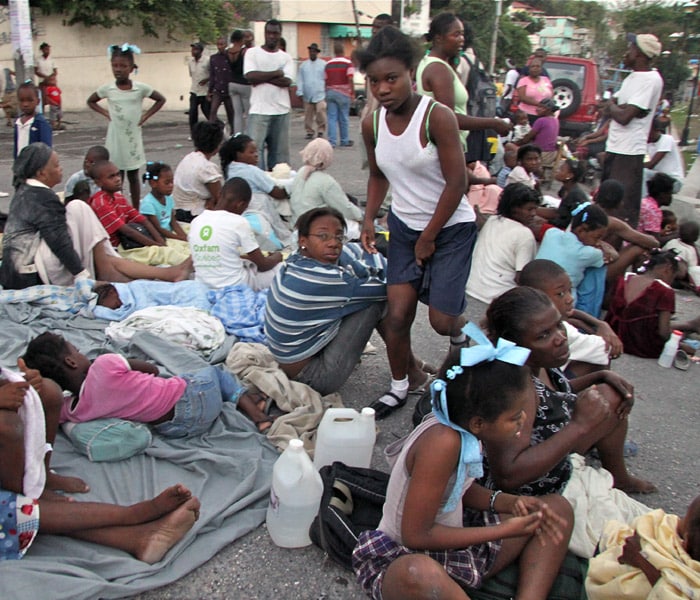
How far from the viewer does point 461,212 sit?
343 centimetres

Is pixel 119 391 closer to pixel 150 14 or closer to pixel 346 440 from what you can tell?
pixel 346 440

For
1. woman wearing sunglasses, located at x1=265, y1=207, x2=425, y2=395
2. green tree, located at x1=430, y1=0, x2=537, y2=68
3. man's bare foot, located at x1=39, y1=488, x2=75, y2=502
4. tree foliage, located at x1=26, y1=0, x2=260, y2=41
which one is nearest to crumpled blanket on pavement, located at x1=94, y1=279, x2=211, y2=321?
woman wearing sunglasses, located at x1=265, y1=207, x2=425, y2=395

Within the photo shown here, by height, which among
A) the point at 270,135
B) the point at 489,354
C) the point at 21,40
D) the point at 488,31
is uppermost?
the point at 488,31

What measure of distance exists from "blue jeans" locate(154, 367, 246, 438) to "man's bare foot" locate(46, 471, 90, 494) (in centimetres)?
45

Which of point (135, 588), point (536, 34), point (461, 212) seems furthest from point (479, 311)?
point (536, 34)

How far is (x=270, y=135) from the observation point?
27.1ft

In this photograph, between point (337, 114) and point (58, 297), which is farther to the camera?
point (337, 114)

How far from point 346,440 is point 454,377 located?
1.04m

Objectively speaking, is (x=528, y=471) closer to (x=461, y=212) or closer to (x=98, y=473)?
(x=461, y=212)

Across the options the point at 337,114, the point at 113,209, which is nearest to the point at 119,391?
the point at 113,209

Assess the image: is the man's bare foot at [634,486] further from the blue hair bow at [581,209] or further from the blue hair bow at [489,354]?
the blue hair bow at [581,209]

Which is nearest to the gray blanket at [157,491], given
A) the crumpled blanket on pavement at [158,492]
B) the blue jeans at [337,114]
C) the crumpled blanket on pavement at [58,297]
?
the crumpled blanket on pavement at [158,492]

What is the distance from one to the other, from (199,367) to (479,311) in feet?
6.18

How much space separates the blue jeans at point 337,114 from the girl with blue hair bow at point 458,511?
10391 millimetres
